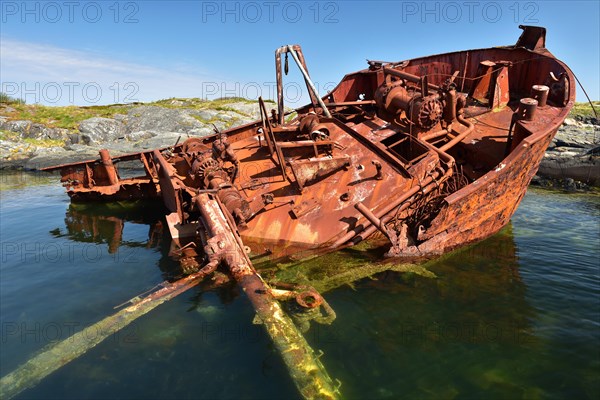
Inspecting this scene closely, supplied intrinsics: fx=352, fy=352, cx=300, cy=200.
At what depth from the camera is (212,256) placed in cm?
464

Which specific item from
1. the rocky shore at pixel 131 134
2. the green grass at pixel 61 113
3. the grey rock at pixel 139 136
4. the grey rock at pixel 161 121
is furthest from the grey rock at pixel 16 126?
the grey rock at pixel 139 136

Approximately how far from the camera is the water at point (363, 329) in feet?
11.6

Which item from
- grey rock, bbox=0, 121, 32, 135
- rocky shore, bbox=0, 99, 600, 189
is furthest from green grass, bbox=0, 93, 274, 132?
grey rock, bbox=0, 121, 32, 135

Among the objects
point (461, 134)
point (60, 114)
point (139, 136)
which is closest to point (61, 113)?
point (60, 114)

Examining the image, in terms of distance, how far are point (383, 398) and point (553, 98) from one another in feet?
26.3

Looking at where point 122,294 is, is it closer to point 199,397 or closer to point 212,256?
point 212,256

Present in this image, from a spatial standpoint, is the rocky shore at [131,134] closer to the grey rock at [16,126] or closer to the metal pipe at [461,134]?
the grey rock at [16,126]

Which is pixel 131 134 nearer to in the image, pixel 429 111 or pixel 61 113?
pixel 61 113

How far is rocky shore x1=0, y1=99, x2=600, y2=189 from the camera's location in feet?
48.4

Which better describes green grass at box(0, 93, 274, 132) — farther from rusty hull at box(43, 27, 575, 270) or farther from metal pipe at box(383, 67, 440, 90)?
rusty hull at box(43, 27, 575, 270)

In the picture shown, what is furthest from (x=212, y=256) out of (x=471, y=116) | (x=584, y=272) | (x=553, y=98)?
(x=553, y=98)

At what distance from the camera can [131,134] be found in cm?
2869

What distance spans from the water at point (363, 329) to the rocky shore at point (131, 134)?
9.27m

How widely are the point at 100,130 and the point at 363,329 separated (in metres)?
30.7
